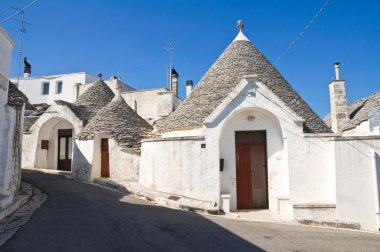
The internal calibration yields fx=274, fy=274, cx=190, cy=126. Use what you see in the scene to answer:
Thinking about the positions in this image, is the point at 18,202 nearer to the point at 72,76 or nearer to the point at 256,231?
the point at 256,231

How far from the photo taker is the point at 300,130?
958 centimetres

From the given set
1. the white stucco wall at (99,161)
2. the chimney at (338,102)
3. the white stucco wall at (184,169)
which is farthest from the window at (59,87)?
the chimney at (338,102)

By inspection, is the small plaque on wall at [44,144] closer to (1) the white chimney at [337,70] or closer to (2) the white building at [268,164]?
(2) the white building at [268,164]

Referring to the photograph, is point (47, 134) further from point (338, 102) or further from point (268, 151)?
point (338, 102)

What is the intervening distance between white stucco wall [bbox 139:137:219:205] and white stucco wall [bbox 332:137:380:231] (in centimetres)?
403

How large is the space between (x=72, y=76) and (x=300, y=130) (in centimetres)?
2871

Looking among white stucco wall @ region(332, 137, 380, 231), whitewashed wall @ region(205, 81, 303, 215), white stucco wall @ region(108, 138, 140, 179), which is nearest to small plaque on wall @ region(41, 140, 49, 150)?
white stucco wall @ region(108, 138, 140, 179)

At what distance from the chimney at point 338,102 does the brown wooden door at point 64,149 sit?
17.4 m

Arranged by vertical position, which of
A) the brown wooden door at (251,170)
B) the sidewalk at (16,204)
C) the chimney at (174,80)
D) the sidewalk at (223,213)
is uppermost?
the chimney at (174,80)

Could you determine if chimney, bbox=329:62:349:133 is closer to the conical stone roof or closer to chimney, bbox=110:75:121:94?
the conical stone roof

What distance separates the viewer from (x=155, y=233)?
240 inches

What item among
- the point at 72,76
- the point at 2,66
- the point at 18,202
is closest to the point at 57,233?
the point at 18,202

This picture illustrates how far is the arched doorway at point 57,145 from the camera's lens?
19609 millimetres

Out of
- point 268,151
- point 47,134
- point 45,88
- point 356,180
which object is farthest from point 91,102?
point 356,180
